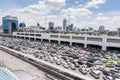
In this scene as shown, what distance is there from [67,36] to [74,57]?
35.9 meters

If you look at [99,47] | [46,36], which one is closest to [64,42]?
[46,36]

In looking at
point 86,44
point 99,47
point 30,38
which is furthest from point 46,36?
point 99,47

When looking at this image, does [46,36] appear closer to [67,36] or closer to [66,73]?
[67,36]

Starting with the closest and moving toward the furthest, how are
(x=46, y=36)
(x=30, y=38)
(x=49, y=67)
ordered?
(x=49, y=67), (x=46, y=36), (x=30, y=38)

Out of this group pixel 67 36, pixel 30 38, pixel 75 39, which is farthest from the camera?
pixel 30 38

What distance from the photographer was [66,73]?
1781 inches

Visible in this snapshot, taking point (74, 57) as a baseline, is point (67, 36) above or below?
above

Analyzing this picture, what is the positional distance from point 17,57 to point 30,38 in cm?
7443

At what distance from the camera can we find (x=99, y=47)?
81.6 meters

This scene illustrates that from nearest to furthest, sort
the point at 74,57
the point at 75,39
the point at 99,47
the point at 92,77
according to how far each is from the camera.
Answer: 1. the point at 92,77
2. the point at 74,57
3. the point at 99,47
4. the point at 75,39

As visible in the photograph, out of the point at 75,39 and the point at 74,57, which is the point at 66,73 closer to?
the point at 74,57

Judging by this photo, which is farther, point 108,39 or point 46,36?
point 46,36

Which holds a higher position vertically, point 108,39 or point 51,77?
point 108,39

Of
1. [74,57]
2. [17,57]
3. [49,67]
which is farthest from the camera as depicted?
[17,57]
